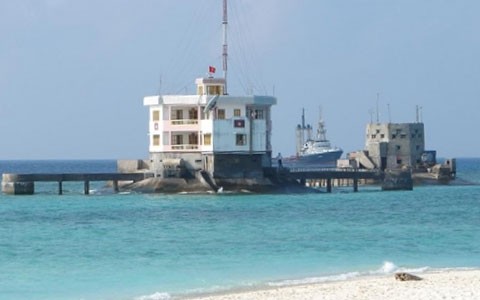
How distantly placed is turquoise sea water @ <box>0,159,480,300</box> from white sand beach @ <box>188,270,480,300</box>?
6.72ft

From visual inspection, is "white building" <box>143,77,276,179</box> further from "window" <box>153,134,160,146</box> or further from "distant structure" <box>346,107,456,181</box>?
"distant structure" <box>346,107,456,181</box>

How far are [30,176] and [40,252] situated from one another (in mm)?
35720

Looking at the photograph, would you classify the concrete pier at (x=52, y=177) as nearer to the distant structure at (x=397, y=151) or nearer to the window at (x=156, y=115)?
Answer: the window at (x=156, y=115)

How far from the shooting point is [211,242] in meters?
45.6

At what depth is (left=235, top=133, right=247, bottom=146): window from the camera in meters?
75.6

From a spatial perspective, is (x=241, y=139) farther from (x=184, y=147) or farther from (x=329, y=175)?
(x=329, y=175)

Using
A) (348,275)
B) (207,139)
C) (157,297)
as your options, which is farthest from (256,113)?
(157,297)

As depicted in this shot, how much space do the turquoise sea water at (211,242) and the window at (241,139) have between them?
4288mm

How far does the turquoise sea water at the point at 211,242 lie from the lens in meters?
34.4

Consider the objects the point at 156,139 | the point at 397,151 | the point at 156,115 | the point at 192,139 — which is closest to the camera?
the point at 192,139

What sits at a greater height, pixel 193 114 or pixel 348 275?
pixel 193 114

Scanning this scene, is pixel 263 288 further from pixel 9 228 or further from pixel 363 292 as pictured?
pixel 9 228

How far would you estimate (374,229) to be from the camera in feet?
167

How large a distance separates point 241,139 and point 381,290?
46.7 m
